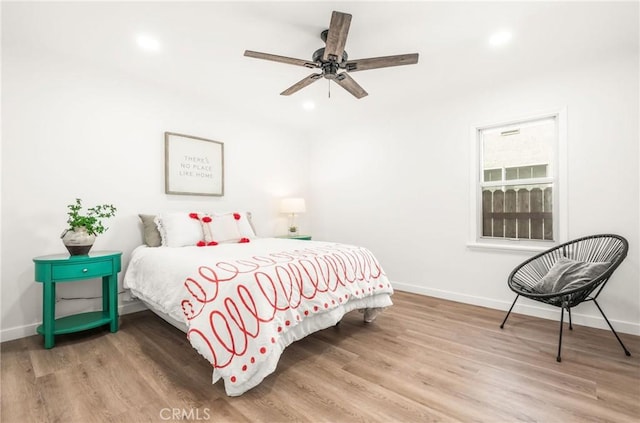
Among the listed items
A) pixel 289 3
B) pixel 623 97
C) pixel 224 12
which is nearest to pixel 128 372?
pixel 224 12

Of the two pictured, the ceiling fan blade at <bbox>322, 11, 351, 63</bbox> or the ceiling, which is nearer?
the ceiling fan blade at <bbox>322, 11, 351, 63</bbox>

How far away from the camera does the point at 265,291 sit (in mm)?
1821

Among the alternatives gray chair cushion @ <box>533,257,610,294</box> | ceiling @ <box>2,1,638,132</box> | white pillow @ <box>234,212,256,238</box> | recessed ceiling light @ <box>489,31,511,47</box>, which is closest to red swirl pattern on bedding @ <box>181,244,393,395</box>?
white pillow @ <box>234,212,256,238</box>

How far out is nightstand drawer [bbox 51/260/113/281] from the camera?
2.35m

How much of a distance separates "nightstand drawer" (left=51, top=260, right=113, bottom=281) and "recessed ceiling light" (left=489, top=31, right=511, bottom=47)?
3.79 meters

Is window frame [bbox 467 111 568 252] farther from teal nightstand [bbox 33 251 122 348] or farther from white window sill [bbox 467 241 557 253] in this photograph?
teal nightstand [bbox 33 251 122 348]

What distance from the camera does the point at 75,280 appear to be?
246cm

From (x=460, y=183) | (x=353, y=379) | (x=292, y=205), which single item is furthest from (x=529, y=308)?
(x=292, y=205)

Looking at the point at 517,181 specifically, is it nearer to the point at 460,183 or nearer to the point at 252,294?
the point at 460,183

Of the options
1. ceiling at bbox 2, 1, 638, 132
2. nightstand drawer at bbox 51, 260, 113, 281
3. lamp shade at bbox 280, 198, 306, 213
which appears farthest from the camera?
lamp shade at bbox 280, 198, 306, 213

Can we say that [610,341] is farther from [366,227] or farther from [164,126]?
[164,126]

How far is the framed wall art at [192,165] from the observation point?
3.49m

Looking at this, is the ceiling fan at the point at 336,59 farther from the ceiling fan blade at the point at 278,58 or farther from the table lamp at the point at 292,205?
the table lamp at the point at 292,205

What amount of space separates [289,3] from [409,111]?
2.40 m
